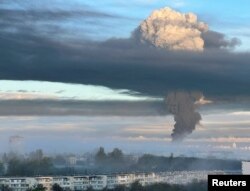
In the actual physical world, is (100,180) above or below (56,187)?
above

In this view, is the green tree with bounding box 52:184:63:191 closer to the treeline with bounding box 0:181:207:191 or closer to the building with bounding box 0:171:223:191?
the treeline with bounding box 0:181:207:191

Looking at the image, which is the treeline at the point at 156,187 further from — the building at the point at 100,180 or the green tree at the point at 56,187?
the building at the point at 100,180

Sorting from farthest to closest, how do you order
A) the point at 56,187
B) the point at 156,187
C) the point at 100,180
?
the point at 100,180 < the point at 56,187 < the point at 156,187

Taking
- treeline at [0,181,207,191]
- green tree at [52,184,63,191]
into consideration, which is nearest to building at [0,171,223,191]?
green tree at [52,184,63,191]

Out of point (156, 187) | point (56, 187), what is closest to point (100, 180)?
point (56, 187)

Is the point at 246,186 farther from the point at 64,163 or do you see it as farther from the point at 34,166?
the point at 64,163

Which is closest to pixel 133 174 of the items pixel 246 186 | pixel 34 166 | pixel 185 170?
pixel 185 170

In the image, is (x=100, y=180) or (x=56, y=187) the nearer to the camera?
(x=56, y=187)

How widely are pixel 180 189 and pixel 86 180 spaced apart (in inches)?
411

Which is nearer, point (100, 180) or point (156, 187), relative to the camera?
point (156, 187)

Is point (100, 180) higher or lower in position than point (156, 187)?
higher

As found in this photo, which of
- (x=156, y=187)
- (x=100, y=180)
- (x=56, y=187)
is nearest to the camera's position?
(x=156, y=187)

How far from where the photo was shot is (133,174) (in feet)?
229

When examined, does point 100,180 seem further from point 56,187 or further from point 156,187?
point 156,187
